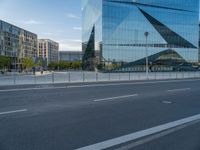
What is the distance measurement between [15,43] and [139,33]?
281ft

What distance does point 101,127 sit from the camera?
6621 mm

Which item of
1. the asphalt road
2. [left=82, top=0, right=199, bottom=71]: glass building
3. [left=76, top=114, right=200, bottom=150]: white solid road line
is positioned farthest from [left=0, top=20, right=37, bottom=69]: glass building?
[left=76, top=114, right=200, bottom=150]: white solid road line

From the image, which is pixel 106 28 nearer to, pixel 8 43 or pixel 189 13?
pixel 189 13

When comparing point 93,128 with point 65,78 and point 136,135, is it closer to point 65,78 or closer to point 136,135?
point 136,135

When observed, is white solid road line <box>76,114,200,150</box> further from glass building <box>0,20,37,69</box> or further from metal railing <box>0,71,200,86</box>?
glass building <box>0,20,37,69</box>

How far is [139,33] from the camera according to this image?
76.1 m

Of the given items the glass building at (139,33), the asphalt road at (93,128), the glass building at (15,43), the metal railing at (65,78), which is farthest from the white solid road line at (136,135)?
the glass building at (15,43)

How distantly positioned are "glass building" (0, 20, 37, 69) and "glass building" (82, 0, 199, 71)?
47209 millimetres

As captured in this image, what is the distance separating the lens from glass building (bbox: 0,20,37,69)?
4662 inches

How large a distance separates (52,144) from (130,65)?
224 feet

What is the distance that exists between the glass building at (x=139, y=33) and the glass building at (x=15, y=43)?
47.2 metres

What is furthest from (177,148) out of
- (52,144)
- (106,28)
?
(106,28)

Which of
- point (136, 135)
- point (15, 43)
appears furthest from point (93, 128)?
point (15, 43)

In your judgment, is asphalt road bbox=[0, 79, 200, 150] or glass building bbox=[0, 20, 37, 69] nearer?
asphalt road bbox=[0, 79, 200, 150]
